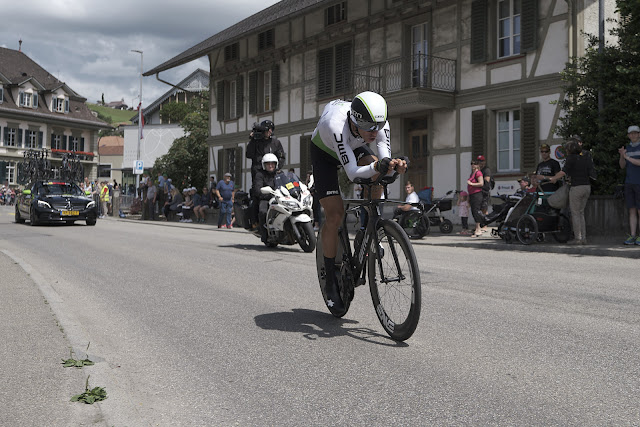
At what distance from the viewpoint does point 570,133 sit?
51.3ft

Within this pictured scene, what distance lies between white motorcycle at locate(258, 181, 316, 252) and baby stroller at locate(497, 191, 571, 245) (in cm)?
441

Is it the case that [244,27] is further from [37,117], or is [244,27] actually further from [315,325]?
[37,117]

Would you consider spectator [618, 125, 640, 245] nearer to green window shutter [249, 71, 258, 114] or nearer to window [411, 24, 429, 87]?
window [411, 24, 429, 87]

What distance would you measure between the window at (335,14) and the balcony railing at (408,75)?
2.85 metres

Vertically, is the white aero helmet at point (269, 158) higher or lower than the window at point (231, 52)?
lower

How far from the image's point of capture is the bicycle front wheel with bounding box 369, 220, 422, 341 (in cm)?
445

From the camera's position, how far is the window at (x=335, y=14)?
25.5 meters

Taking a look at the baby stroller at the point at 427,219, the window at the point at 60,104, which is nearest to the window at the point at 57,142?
the window at the point at 60,104

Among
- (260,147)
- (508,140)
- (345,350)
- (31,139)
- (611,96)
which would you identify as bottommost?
(345,350)

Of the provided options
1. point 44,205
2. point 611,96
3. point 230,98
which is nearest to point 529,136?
point 611,96

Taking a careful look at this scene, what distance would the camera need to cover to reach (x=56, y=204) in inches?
870

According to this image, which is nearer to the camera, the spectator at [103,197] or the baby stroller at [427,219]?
the baby stroller at [427,219]

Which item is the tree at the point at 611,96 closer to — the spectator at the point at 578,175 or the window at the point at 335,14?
the spectator at the point at 578,175

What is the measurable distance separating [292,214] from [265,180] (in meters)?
1.08
